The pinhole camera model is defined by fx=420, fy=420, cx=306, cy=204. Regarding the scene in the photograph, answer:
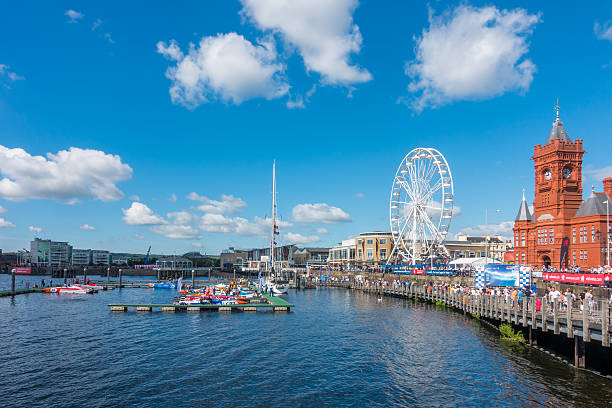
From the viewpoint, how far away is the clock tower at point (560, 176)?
74062 mm

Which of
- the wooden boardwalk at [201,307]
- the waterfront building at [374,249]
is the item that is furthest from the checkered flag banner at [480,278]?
the waterfront building at [374,249]

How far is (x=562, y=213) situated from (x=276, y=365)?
65514 millimetres

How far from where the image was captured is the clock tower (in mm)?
74062

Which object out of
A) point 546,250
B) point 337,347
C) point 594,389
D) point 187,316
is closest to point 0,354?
point 187,316

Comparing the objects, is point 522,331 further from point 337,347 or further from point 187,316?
point 187,316

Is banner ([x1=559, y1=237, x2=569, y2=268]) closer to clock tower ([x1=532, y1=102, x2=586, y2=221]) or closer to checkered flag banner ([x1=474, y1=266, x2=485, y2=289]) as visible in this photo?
clock tower ([x1=532, y1=102, x2=586, y2=221])

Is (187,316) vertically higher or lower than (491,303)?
lower

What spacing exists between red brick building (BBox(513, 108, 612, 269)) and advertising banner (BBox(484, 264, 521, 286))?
1302 inches

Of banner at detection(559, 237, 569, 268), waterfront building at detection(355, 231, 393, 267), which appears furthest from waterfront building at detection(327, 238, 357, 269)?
banner at detection(559, 237, 569, 268)

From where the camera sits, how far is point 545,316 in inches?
1134

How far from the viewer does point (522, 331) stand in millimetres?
35438

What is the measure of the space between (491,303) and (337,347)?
15.4 m

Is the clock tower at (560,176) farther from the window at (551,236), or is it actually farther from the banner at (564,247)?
the banner at (564,247)

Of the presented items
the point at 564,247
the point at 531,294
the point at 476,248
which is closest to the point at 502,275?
the point at 531,294
